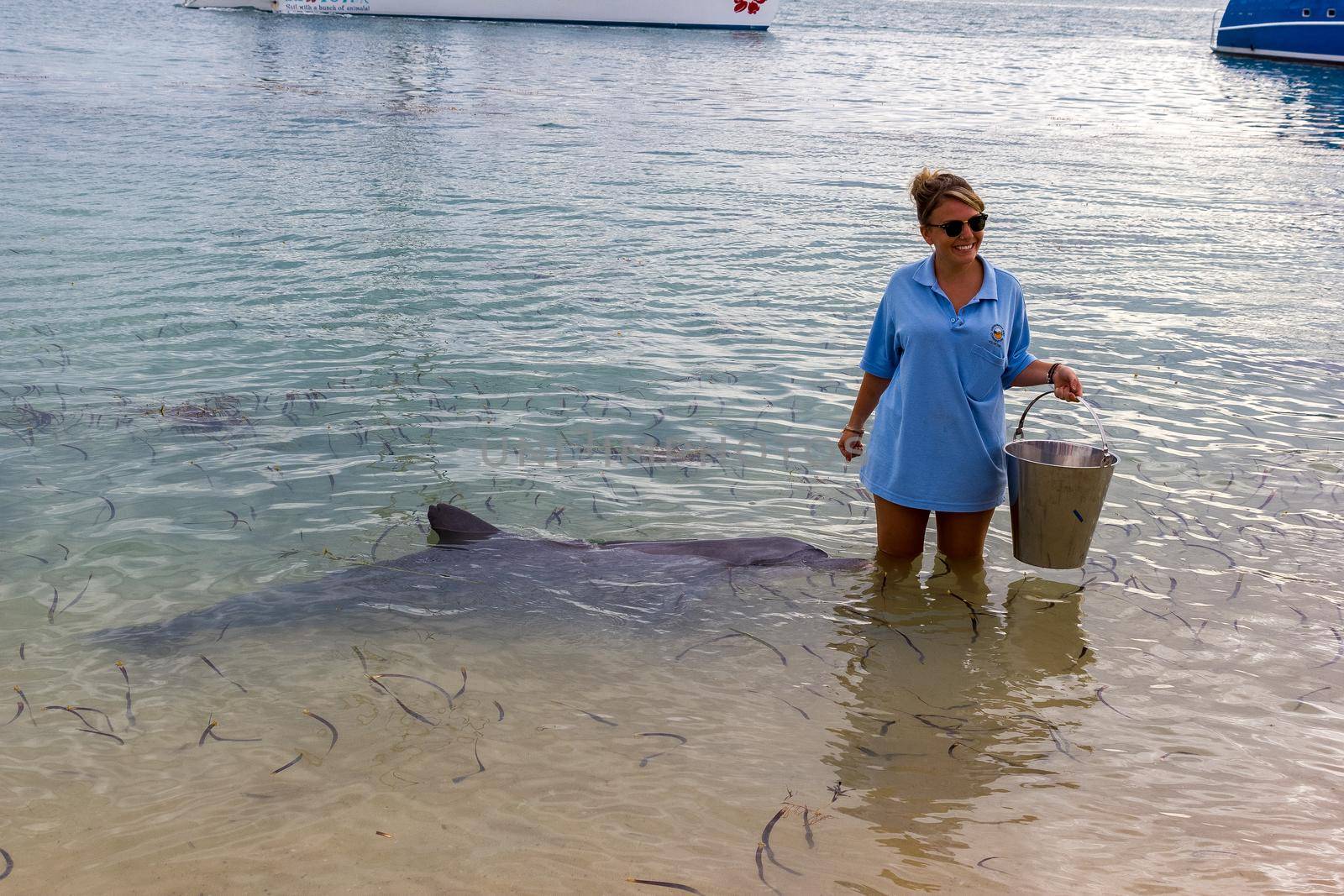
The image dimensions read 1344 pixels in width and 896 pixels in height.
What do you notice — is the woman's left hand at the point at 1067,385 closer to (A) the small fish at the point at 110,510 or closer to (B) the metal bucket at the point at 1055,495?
(B) the metal bucket at the point at 1055,495

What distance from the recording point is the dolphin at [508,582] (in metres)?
5.25

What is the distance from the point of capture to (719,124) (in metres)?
24.6

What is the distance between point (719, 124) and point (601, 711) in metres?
22.0

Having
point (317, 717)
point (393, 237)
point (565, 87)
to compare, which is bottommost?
point (317, 717)

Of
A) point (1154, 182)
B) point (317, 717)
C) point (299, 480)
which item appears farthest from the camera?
point (1154, 182)

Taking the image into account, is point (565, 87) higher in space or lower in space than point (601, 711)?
higher

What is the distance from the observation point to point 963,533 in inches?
198

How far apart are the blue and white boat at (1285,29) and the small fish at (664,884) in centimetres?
5311

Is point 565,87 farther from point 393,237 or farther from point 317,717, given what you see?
point 317,717

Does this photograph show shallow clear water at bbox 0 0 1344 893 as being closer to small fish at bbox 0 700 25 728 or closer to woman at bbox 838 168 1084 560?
small fish at bbox 0 700 25 728

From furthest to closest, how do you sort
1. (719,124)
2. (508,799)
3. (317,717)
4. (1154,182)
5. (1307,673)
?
(719,124) < (1154,182) < (1307,673) < (317,717) < (508,799)

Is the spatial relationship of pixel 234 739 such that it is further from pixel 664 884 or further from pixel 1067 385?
pixel 1067 385

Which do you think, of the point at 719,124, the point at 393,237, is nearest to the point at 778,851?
the point at 393,237

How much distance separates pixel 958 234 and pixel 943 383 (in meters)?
0.63
